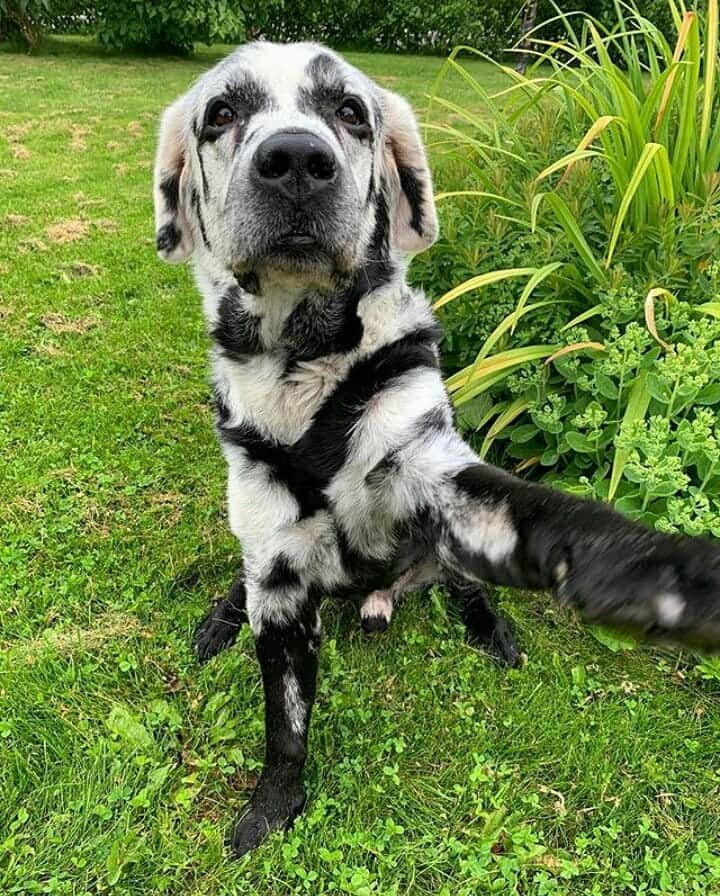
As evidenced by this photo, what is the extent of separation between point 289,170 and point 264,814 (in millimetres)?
1416

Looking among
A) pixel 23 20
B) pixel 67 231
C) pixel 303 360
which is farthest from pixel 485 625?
pixel 23 20

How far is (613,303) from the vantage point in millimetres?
2400

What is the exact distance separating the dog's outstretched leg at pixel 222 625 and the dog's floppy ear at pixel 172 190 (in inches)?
38.0

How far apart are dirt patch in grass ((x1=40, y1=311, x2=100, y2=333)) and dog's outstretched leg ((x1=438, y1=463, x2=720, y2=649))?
2.98 meters

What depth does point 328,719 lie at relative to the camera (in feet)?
6.52

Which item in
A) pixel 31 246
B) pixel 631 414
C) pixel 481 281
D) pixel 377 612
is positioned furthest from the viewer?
pixel 31 246

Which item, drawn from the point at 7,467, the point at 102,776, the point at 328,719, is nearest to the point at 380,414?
the point at 328,719

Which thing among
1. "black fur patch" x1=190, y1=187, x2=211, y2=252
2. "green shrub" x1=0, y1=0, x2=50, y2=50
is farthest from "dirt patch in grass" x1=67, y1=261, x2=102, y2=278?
"green shrub" x1=0, y1=0, x2=50, y2=50

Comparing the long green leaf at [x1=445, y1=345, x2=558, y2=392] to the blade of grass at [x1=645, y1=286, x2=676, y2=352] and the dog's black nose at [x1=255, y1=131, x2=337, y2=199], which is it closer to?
the blade of grass at [x1=645, y1=286, x2=676, y2=352]

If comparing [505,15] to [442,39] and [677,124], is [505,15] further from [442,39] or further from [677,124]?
[677,124]

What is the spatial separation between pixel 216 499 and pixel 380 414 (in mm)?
1265

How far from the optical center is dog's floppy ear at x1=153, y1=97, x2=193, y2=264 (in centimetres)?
207

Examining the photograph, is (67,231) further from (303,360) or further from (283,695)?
(283,695)

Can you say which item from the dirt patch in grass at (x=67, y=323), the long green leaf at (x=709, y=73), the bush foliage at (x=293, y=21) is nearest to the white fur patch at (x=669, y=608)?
the long green leaf at (x=709, y=73)
